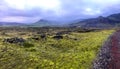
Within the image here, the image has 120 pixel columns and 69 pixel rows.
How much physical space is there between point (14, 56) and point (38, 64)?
22.7 ft

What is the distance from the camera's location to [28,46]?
157 ft

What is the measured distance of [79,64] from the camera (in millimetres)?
29500

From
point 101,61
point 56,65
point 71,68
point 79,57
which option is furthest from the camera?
point 79,57

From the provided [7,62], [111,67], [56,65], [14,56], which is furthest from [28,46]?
[111,67]

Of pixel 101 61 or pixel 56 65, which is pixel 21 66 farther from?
pixel 101 61

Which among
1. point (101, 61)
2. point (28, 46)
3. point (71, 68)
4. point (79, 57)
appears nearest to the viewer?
point (71, 68)

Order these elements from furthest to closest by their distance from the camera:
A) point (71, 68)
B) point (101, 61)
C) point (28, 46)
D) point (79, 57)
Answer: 1. point (28, 46)
2. point (79, 57)
3. point (101, 61)
4. point (71, 68)

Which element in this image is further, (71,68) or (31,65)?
(31,65)

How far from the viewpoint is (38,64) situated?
3028 centimetres

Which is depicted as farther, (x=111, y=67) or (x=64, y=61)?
(x=64, y=61)

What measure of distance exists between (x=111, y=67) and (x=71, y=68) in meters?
5.08

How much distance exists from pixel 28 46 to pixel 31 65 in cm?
1803

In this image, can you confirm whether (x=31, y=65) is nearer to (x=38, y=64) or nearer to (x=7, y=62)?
(x=38, y=64)

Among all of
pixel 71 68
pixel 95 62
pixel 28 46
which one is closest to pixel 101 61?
pixel 95 62
